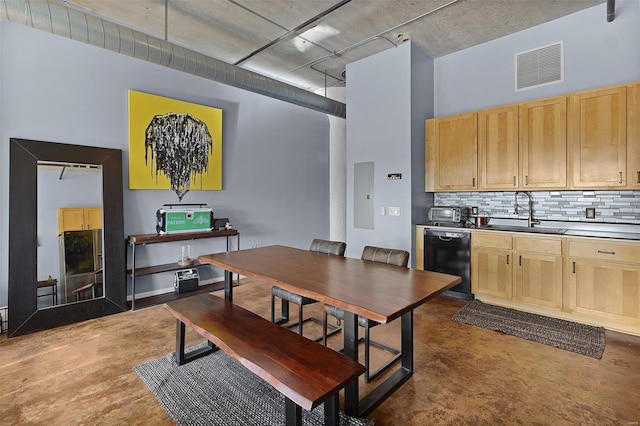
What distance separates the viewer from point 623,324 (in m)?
3.15

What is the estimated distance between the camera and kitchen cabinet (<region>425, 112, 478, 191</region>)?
171 inches

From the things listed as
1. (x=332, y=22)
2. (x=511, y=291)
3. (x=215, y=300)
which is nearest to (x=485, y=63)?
(x=332, y=22)

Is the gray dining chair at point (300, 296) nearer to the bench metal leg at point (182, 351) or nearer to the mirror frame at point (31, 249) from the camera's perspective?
the bench metal leg at point (182, 351)

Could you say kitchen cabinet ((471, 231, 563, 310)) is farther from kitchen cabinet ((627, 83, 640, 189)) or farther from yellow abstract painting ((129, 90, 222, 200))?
yellow abstract painting ((129, 90, 222, 200))

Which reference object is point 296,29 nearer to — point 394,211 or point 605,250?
point 394,211

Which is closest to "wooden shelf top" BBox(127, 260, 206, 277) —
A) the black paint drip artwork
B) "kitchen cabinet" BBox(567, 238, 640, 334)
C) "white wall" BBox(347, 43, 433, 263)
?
the black paint drip artwork

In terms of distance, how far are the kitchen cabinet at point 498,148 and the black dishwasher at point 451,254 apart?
772mm

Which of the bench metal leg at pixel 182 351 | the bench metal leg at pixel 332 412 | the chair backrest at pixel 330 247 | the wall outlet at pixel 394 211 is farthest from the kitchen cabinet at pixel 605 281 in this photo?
the bench metal leg at pixel 182 351

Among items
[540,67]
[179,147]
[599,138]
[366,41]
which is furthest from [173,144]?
[599,138]

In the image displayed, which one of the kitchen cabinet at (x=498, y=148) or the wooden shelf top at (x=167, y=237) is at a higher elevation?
the kitchen cabinet at (x=498, y=148)

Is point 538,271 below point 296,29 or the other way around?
below

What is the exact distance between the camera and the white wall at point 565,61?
3.57 metres

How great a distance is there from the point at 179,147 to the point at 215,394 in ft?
11.0

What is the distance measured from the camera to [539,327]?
3.30m
